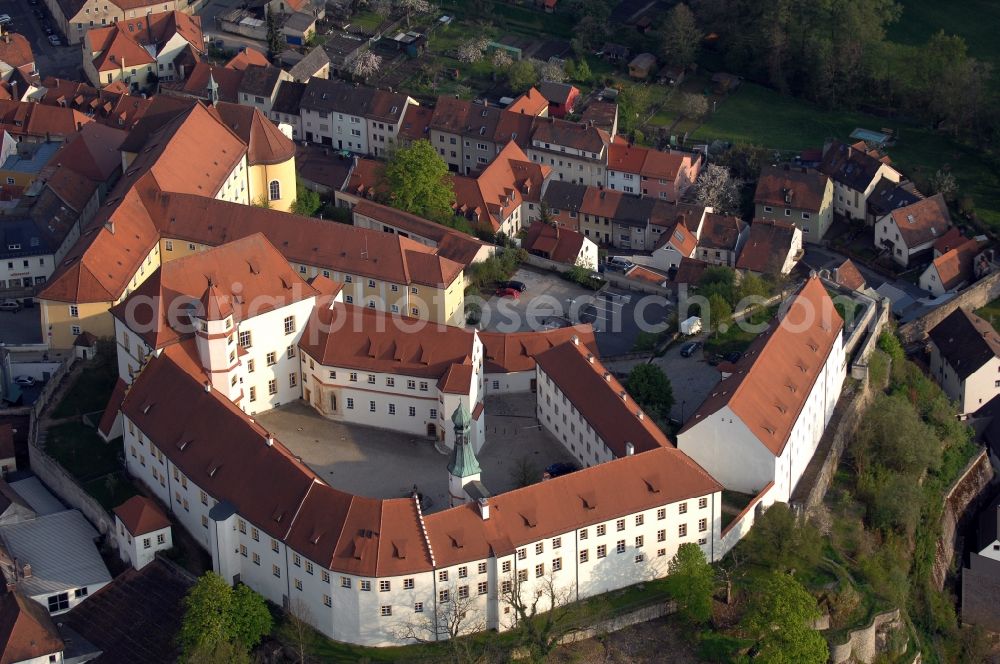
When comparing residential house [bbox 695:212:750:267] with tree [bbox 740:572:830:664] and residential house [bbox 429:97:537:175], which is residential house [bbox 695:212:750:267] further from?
tree [bbox 740:572:830:664]

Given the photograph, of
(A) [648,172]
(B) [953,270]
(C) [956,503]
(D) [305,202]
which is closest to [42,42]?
(D) [305,202]

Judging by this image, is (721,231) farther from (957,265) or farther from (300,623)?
(300,623)

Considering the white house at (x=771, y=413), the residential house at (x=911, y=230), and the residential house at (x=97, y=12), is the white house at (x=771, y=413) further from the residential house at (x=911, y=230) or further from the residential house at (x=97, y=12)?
the residential house at (x=97, y=12)

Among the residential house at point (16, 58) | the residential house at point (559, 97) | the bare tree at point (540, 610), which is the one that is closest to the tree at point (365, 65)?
the residential house at point (559, 97)

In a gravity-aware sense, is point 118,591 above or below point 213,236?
below

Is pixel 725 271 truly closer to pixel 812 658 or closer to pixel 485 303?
pixel 485 303

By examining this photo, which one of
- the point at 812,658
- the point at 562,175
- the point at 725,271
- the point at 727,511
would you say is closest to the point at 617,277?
the point at 725,271
